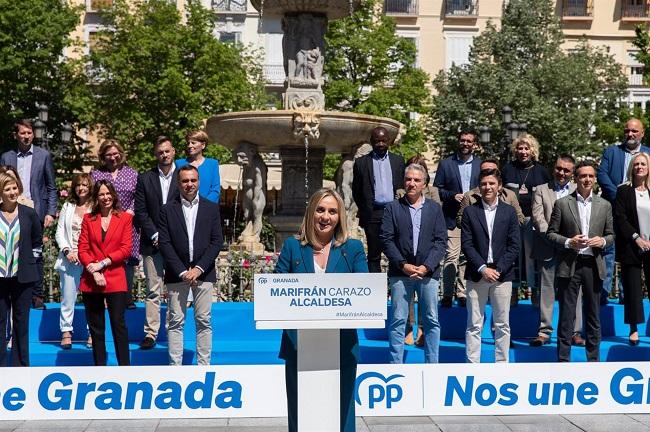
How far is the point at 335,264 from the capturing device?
22.7ft

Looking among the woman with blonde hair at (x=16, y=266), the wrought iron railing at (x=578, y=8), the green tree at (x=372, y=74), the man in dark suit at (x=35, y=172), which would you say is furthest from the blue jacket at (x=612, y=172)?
the wrought iron railing at (x=578, y=8)

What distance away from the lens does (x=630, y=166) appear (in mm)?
11180

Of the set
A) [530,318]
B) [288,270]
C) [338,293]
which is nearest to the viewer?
[338,293]

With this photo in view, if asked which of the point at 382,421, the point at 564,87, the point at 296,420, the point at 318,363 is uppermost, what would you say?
the point at 564,87

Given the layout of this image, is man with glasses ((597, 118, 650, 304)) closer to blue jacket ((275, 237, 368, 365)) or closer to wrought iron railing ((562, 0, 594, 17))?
blue jacket ((275, 237, 368, 365))

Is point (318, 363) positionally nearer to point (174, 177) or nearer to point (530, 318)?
point (174, 177)

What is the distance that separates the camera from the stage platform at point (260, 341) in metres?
10.7

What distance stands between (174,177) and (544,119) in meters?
31.2

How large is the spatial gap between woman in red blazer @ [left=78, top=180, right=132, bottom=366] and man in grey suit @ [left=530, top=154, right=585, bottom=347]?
13.9 ft

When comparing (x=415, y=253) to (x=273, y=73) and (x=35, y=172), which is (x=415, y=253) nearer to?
(x=35, y=172)

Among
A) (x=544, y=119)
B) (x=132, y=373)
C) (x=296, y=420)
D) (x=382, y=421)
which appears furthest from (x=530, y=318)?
Answer: (x=544, y=119)

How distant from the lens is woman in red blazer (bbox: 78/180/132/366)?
980 centimetres

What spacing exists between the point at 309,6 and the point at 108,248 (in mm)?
7155

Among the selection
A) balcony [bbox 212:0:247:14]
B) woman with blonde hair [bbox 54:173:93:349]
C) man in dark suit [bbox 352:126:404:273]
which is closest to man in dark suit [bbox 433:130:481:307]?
man in dark suit [bbox 352:126:404:273]
